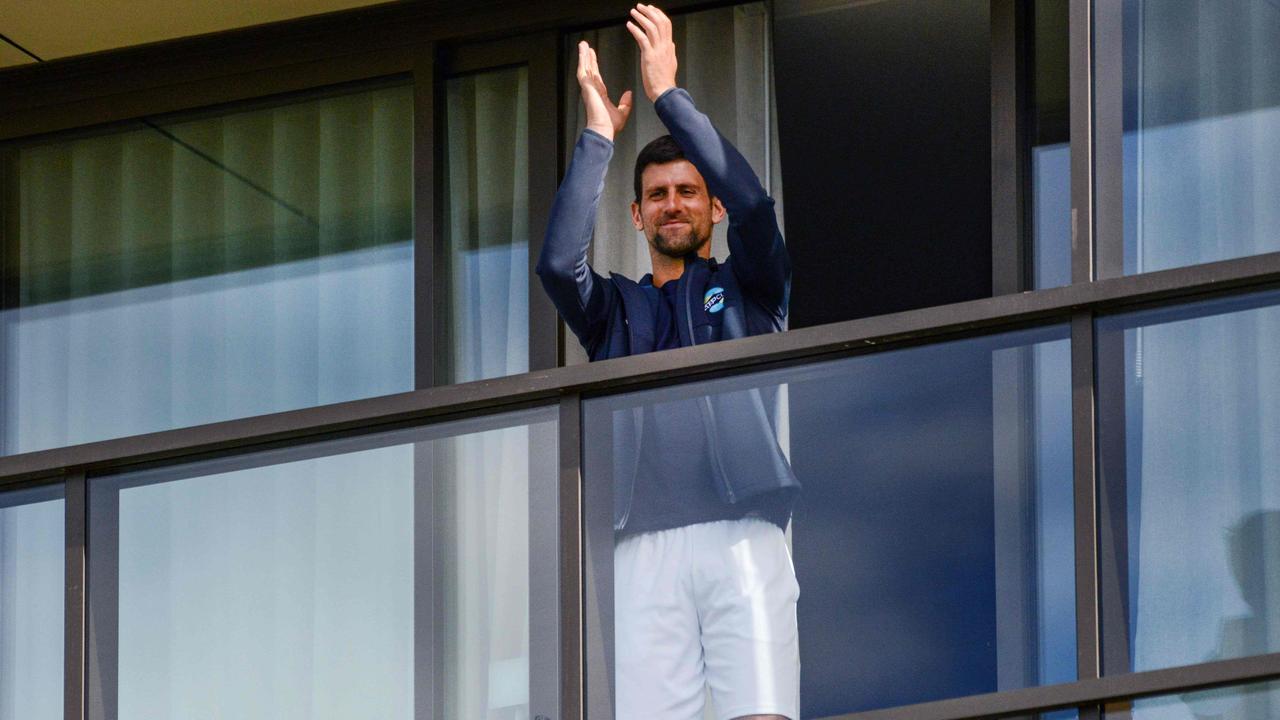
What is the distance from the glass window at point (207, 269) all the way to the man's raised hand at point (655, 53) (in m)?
1.74

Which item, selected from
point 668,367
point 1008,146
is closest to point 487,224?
point 1008,146

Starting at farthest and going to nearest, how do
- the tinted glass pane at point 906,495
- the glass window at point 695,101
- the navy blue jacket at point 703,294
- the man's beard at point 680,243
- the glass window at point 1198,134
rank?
the glass window at point 695,101, the man's beard at point 680,243, the glass window at point 1198,134, the navy blue jacket at point 703,294, the tinted glass pane at point 906,495

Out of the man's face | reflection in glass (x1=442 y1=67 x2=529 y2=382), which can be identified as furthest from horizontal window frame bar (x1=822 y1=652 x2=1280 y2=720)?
reflection in glass (x1=442 y1=67 x2=529 y2=382)

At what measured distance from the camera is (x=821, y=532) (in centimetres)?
517

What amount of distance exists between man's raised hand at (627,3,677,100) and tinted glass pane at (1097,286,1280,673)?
1.38m

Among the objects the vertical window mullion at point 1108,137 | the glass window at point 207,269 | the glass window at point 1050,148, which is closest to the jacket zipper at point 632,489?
the vertical window mullion at point 1108,137

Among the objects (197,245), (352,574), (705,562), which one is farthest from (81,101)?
(705,562)

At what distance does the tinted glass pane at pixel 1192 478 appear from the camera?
4.79m

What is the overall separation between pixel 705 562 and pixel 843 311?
452 cm

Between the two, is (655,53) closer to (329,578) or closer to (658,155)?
(658,155)

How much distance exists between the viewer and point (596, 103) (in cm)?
575

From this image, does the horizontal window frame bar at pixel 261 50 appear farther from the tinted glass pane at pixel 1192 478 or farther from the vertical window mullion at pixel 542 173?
the tinted glass pane at pixel 1192 478

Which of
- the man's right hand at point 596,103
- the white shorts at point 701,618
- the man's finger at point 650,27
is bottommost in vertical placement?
the white shorts at point 701,618

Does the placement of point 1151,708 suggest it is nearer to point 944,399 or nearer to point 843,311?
point 944,399
